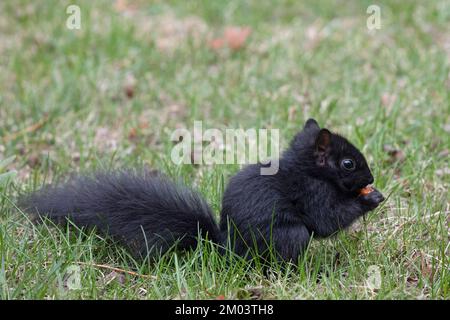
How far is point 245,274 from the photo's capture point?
131 inches

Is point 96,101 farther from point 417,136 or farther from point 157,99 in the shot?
point 417,136

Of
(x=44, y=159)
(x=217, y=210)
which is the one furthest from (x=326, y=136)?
(x=44, y=159)

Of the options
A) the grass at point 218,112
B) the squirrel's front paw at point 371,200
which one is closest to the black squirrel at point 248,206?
the squirrel's front paw at point 371,200

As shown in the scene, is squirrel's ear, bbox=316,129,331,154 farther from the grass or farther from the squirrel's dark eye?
the grass

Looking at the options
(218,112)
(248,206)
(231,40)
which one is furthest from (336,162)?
(231,40)

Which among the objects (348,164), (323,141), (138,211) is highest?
(323,141)

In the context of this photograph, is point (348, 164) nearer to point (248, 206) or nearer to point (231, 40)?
point (248, 206)

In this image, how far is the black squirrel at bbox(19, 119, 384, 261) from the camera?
336 centimetres

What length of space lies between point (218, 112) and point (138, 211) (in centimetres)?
236

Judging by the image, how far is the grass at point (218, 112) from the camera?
A: 3.27 meters

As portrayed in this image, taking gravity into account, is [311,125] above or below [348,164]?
above

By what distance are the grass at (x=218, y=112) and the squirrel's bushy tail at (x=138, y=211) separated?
85 millimetres

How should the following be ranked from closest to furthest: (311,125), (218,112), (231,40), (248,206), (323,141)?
(248,206) → (323,141) → (311,125) → (218,112) → (231,40)

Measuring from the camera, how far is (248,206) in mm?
3359
